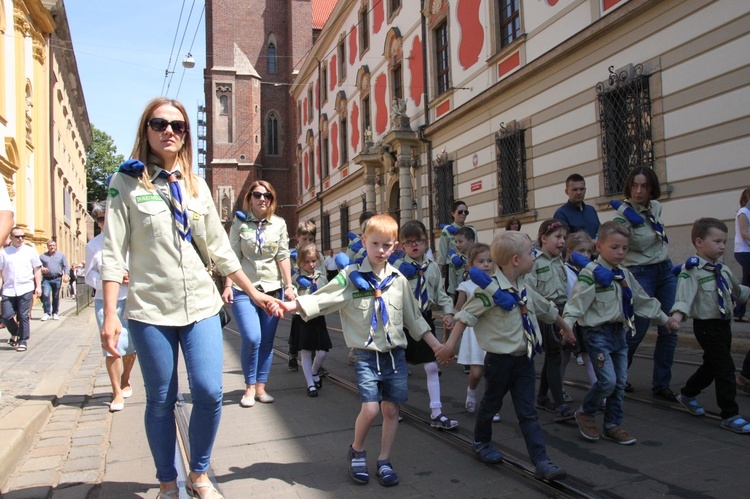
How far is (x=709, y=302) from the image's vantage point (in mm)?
4539

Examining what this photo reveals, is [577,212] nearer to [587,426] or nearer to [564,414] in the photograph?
[564,414]

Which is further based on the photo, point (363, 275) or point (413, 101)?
point (413, 101)

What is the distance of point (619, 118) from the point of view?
430 inches

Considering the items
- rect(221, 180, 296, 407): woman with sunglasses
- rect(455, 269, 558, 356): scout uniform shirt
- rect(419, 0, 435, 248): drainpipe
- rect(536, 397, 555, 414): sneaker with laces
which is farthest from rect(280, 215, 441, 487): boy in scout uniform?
rect(419, 0, 435, 248): drainpipe

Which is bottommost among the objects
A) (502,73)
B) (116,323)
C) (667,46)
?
(116,323)

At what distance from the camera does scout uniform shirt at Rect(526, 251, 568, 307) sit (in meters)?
5.28

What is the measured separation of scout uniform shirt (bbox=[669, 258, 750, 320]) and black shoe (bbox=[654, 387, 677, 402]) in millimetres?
953

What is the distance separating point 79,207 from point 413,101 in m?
32.5

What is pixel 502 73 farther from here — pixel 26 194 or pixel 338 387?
pixel 26 194

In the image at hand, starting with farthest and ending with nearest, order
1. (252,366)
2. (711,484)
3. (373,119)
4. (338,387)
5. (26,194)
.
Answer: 1. (373,119)
2. (26,194)
3. (338,387)
4. (252,366)
5. (711,484)

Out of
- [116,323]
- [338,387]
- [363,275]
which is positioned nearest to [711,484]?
[363,275]

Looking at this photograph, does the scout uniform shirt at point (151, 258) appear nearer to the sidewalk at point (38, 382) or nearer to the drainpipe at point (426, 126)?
the sidewalk at point (38, 382)

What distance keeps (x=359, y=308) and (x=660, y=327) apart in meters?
2.83

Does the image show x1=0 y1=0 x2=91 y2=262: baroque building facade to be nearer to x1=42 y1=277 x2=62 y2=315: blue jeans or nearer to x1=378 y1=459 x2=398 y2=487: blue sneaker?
x1=42 y1=277 x2=62 y2=315: blue jeans
